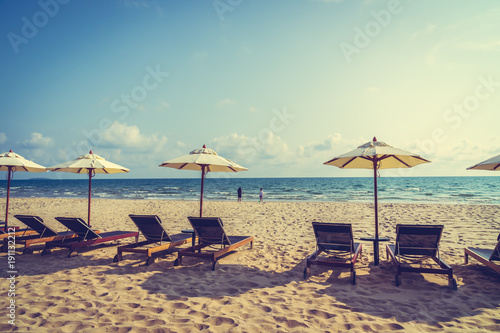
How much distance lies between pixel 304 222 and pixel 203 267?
6.40 metres

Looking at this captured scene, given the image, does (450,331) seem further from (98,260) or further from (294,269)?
(98,260)

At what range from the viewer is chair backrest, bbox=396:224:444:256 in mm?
4773

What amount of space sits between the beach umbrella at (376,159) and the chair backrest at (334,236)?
57 cm

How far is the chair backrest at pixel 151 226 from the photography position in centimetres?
590

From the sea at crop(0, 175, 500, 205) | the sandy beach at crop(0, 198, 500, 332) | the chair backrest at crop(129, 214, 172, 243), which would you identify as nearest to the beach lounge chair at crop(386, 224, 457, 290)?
the sandy beach at crop(0, 198, 500, 332)

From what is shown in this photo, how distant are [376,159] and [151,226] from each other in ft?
15.8

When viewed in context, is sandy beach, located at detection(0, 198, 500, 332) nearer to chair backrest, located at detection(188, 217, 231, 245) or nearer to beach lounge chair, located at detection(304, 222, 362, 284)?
beach lounge chair, located at detection(304, 222, 362, 284)

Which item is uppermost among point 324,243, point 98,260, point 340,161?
point 340,161

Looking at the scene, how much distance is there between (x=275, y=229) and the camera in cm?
954

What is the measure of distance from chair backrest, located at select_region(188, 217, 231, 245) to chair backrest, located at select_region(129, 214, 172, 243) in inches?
28.6

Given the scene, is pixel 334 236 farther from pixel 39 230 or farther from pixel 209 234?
pixel 39 230

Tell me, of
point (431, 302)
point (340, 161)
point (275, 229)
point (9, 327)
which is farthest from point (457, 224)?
point (9, 327)

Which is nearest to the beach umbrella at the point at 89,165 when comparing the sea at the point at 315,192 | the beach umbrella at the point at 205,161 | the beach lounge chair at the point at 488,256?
the beach umbrella at the point at 205,161

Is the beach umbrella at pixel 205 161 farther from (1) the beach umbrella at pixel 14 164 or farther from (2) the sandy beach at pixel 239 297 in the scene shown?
(1) the beach umbrella at pixel 14 164
